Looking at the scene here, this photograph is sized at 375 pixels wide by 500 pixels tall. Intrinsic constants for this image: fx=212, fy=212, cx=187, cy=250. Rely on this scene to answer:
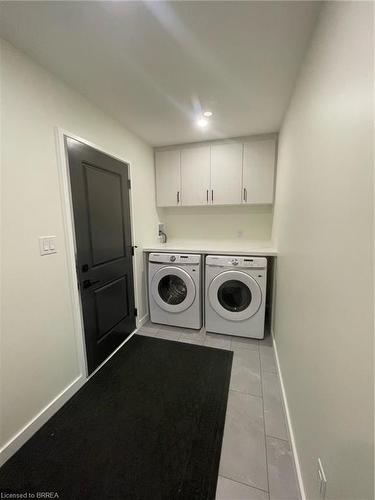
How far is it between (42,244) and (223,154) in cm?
224

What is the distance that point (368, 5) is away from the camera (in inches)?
22.9

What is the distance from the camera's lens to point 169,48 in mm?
1223

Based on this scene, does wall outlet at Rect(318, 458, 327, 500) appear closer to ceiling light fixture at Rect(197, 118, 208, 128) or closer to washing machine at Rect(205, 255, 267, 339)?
washing machine at Rect(205, 255, 267, 339)

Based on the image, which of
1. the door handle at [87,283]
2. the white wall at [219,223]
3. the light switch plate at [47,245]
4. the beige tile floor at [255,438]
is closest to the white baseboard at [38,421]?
the door handle at [87,283]

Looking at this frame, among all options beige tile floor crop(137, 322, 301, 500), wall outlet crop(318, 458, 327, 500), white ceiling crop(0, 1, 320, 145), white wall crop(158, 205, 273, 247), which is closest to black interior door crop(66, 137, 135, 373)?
white ceiling crop(0, 1, 320, 145)

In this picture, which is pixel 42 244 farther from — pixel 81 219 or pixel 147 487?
pixel 147 487

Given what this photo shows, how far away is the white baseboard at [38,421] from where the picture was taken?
1213 mm

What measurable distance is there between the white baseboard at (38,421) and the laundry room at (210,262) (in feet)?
0.05

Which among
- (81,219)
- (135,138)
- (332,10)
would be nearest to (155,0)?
(332,10)

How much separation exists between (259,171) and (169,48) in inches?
67.4

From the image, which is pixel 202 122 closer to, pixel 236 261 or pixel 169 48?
pixel 169 48

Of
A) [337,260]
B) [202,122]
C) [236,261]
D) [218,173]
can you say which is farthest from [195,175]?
[337,260]

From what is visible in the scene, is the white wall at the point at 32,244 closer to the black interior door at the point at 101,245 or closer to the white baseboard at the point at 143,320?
the black interior door at the point at 101,245

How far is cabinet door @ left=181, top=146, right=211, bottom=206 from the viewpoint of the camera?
9.07 ft
